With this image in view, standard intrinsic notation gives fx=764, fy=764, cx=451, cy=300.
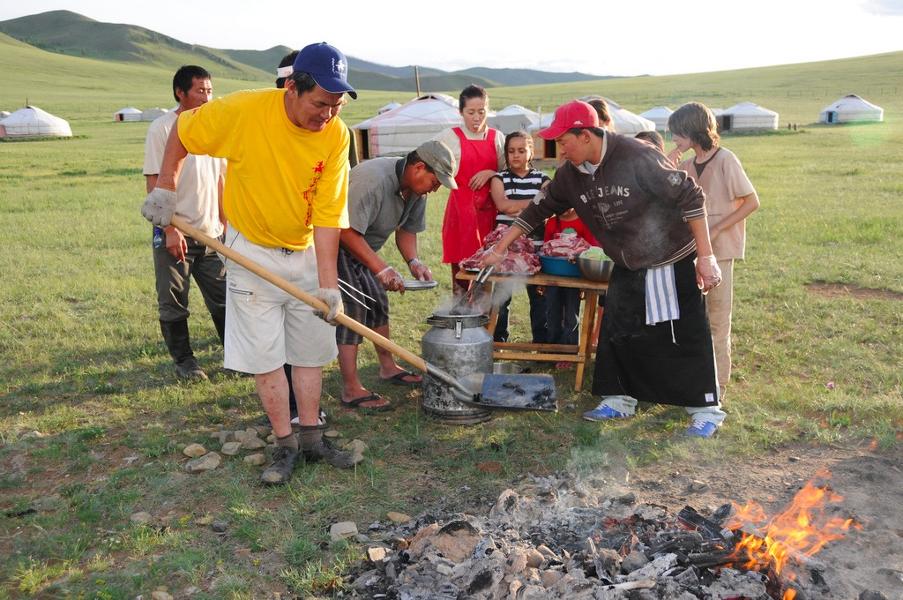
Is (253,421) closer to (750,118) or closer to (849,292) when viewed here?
(849,292)

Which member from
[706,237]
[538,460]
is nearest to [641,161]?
[706,237]

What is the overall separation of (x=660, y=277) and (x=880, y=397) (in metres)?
1.97

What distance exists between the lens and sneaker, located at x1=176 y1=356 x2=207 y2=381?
6023 millimetres

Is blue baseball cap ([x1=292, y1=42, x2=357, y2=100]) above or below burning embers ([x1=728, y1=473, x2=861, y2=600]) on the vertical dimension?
above

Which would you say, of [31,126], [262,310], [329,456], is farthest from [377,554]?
[31,126]

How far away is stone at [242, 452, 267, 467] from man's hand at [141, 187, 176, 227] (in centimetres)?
149

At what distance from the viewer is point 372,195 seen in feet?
16.8

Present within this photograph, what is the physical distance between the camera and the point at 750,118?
1499 inches

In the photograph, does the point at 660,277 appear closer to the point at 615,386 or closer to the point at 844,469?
the point at 615,386

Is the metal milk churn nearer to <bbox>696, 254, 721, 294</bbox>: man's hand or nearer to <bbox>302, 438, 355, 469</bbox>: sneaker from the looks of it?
<bbox>302, 438, 355, 469</bbox>: sneaker

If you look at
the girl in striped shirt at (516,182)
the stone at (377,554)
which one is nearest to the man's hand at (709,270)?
the girl in striped shirt at (516,182)

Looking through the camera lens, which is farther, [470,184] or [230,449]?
[470,184]

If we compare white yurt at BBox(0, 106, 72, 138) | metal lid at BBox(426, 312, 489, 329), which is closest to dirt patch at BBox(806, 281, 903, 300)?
metal lid at BBox(426, 312, 489, 329)

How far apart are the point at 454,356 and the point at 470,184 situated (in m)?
1.59
